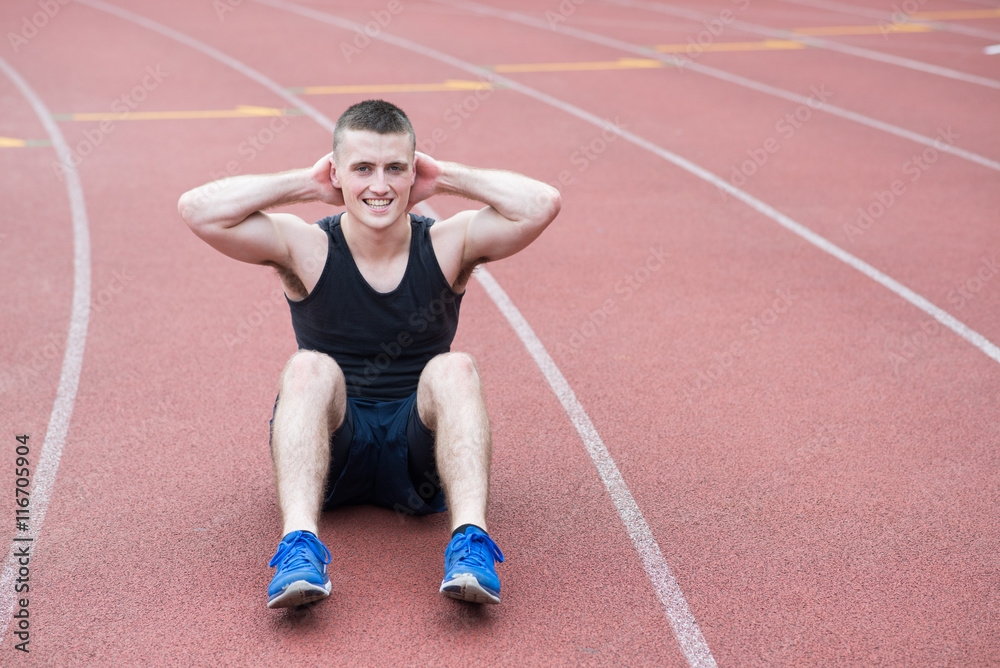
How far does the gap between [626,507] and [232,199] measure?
1878 millimetres

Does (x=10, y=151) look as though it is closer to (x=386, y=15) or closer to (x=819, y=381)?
(x=819, y=381)

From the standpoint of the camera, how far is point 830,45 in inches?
519

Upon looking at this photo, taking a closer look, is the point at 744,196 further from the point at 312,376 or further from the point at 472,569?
the point at 472,569

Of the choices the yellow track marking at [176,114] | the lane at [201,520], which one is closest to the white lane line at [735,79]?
the yellow track marking at [176,114]

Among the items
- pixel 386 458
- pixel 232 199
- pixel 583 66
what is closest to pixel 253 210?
pixel 232 199

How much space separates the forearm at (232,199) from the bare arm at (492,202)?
1.63ft

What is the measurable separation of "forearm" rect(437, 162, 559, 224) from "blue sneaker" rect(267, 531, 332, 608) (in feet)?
4.33

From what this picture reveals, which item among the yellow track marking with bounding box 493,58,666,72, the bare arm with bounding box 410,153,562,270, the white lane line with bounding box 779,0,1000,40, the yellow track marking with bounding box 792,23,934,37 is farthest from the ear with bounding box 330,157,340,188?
the white lane line with bounding box 779,0,1000,40

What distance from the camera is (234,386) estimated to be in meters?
4.61

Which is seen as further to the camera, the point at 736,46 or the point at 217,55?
the point at 736,46

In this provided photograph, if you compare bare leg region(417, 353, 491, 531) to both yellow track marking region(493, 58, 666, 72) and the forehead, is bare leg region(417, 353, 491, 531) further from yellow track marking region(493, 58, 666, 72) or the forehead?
yellow track marking region(493, 58, 666, 72)

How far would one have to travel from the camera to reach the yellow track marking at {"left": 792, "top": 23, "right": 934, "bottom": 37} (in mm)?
14080

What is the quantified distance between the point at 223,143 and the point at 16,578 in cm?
617

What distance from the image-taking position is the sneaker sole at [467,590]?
2861 millimetres
